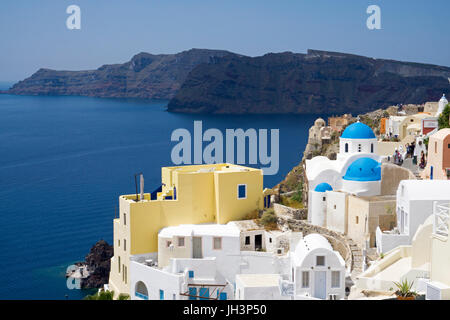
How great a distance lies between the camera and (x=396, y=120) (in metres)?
47.6

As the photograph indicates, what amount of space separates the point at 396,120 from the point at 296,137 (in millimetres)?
70265

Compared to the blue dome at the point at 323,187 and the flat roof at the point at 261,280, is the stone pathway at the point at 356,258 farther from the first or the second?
the flat roof at the point at 261,280

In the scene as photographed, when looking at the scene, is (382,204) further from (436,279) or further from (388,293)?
(436,279)

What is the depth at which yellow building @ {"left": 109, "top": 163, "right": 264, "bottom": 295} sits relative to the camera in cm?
2728

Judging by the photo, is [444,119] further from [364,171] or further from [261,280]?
[261,280]

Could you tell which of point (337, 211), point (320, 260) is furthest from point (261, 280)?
point (337, 211)

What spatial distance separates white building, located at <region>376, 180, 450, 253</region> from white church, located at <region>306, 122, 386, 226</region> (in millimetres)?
4202

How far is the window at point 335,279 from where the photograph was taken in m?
22.1

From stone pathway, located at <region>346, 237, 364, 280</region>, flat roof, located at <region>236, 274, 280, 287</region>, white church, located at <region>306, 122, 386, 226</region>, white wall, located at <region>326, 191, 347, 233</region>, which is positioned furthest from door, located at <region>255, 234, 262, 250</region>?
flat roof, located at <region>236, 274, 280, 287</region>

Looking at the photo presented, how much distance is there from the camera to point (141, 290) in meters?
26.4

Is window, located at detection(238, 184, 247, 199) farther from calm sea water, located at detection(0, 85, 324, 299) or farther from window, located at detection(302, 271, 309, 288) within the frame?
calm sea water, located at detection(0, 85, 324, 299)

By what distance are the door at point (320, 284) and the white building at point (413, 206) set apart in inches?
124

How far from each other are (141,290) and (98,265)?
18.4 metres
